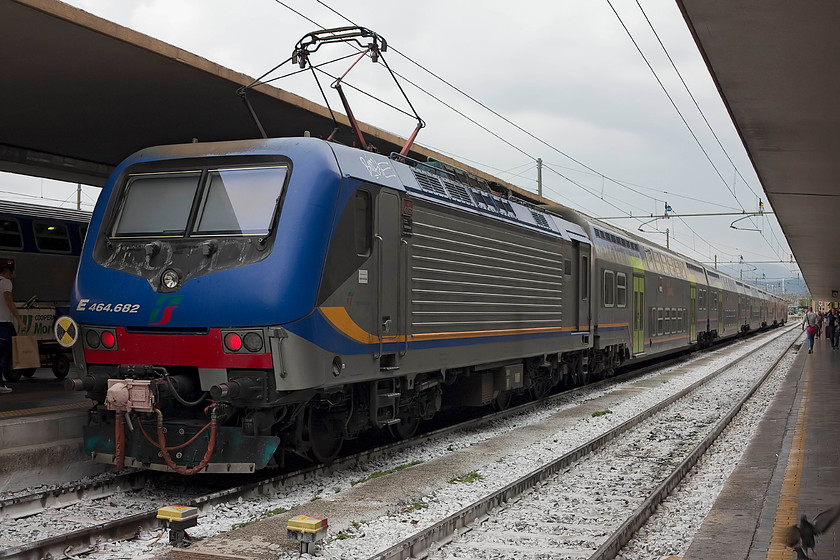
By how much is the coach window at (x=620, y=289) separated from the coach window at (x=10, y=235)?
1154 centimetres

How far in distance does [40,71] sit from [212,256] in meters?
3.99

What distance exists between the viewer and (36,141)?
13.0 m

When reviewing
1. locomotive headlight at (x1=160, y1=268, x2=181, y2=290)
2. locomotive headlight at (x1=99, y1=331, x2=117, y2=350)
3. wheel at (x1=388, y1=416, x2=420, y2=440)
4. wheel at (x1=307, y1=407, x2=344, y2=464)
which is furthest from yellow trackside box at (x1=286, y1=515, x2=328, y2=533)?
wheel at (x1=388, y1=416, x2=420, y2=440)

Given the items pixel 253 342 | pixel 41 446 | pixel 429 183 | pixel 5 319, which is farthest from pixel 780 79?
pixel 5 319

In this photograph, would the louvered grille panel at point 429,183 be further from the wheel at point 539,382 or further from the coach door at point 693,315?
the coach door at point 693,315

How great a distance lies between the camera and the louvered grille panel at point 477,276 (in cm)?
930

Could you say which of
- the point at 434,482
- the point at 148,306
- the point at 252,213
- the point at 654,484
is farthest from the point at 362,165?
the point at 654,484

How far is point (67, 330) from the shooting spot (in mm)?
7656

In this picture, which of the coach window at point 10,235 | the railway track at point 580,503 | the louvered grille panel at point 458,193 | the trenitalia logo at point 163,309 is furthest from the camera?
the coach window at point 10,235

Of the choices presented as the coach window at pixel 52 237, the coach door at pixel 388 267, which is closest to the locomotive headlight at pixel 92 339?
the coach door at pixel 388 267

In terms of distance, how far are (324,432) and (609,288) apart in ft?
33.3

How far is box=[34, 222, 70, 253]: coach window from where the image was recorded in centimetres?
1505

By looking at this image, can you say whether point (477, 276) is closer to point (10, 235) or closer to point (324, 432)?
point (324, 432)

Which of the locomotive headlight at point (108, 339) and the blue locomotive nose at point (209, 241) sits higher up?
the blue locomotive nose at point (209, 241)
